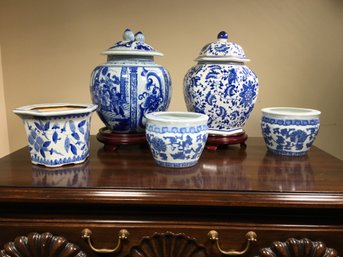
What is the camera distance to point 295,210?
0.50 m

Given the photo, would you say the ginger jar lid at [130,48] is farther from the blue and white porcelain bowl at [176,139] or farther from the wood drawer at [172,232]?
the wood drawer at [172,232]

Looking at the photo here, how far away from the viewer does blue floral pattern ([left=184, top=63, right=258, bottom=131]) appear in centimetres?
65

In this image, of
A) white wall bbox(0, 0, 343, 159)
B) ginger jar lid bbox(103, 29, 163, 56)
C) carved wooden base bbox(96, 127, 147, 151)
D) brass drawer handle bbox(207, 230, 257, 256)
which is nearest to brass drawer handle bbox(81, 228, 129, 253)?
brass drawer handle bbox(207, 230, 257, 256)

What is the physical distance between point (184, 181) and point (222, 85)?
227 millimetres

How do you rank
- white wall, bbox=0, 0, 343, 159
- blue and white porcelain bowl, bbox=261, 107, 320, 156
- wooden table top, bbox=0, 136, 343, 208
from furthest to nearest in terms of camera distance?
white wall, bbox=0, 0, 343, 159 < blue and white porcelain bowl, bbox=261, 107, 320, 156 < wooden table top, bbox=0, 136, 343, 208

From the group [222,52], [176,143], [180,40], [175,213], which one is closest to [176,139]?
[176,143]

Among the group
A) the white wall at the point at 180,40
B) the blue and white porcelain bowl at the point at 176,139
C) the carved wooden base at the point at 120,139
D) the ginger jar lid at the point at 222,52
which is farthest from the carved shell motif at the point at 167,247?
the white wall at the point at 180,40

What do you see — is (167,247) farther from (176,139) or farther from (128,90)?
(128,90)

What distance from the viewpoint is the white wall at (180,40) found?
92cm

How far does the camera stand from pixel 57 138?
56 centimetres

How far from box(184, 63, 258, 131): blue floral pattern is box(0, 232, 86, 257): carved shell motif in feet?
1.18

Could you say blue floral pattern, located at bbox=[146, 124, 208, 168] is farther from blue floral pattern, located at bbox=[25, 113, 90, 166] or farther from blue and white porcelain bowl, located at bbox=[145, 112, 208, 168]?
blue floral pattern, located at bbox=[25, 113, 90, 166]

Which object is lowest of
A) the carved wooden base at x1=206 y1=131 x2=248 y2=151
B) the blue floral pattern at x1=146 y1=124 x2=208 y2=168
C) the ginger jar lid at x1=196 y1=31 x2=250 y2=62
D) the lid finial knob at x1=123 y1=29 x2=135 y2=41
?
the carved wooden base at x1=206 y1=131 x2=248 y2=151

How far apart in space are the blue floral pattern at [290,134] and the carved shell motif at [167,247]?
281 mm
